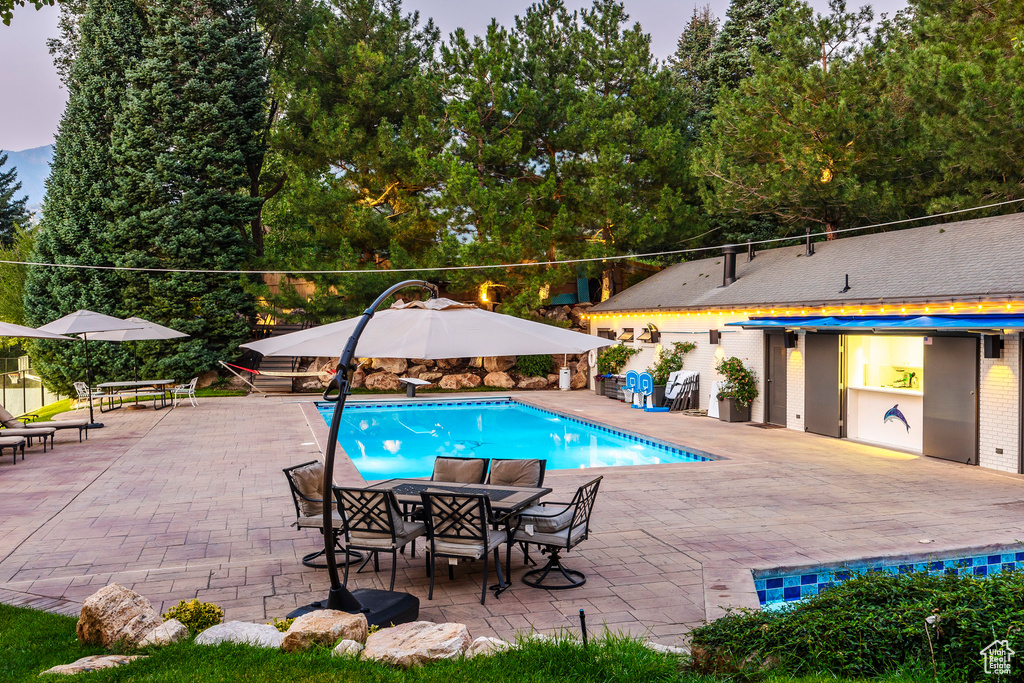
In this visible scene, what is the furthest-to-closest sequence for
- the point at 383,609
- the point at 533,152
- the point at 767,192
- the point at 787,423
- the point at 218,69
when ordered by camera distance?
the point at 533,152 → the point at 218,69 → the point at 767,192 → the point at 787,423 → the point at 383,609

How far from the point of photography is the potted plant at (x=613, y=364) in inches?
798

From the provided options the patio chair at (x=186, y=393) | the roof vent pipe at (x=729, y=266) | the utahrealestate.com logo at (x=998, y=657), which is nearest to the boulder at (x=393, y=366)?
the patio chair at (x=186, y=393)

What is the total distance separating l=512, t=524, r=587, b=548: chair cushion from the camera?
5.79 meters

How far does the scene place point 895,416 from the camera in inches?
475

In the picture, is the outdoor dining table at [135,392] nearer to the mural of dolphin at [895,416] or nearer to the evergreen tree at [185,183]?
the evergreen tree at [185,183]

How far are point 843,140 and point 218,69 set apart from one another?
63.4 feet

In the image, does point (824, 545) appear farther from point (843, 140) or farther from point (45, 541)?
point (843, 140)

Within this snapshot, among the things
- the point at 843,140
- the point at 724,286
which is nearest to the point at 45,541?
the point at 724,286

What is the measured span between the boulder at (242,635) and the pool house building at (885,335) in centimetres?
952

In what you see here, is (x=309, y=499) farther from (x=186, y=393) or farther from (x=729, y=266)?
(x=186, y=393)

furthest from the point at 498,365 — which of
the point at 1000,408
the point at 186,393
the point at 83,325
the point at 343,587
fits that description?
the point at 343,587

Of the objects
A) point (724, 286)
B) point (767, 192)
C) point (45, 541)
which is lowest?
point (45, 541)

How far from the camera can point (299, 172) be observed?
23.1 m

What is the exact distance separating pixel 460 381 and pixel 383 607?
18.6m
